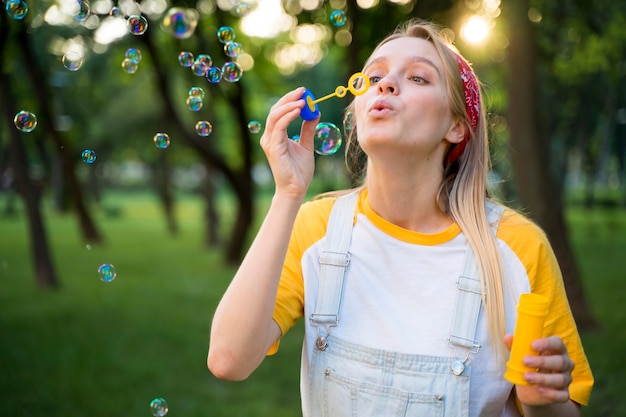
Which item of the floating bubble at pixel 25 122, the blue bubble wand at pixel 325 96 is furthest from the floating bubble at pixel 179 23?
the blue bubble wand at pixel 325 96

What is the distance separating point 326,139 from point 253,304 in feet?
3.42

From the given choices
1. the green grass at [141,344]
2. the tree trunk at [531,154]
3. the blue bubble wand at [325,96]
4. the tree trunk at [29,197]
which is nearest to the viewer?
the blue bubble wand at [325,96]

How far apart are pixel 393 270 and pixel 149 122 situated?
21925 millimetres

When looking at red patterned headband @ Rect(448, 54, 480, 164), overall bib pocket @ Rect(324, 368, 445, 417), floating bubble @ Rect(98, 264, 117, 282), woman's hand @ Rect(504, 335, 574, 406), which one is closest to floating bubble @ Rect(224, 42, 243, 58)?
floating bubble @ Rect(98, 264, 117, 282)

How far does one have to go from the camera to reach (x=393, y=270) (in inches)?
70.2

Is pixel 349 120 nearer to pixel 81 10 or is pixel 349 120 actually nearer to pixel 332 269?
pixel 332 269

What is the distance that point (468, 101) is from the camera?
76.6 inches

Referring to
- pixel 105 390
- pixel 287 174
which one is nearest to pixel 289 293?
pixel 287 174

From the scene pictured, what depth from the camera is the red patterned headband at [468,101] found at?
1939mm

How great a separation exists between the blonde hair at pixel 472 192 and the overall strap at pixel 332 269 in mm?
299

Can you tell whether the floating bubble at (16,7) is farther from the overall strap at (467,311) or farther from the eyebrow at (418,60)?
the overall strap at (467,311)

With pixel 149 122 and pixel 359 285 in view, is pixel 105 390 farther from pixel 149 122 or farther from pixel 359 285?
pixel 149 122

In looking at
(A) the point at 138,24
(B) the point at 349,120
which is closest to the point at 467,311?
(B) the point at 349,120

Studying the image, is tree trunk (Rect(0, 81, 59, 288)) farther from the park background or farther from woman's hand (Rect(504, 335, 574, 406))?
woman's hand (Rect(504, 335, 574, 406))
